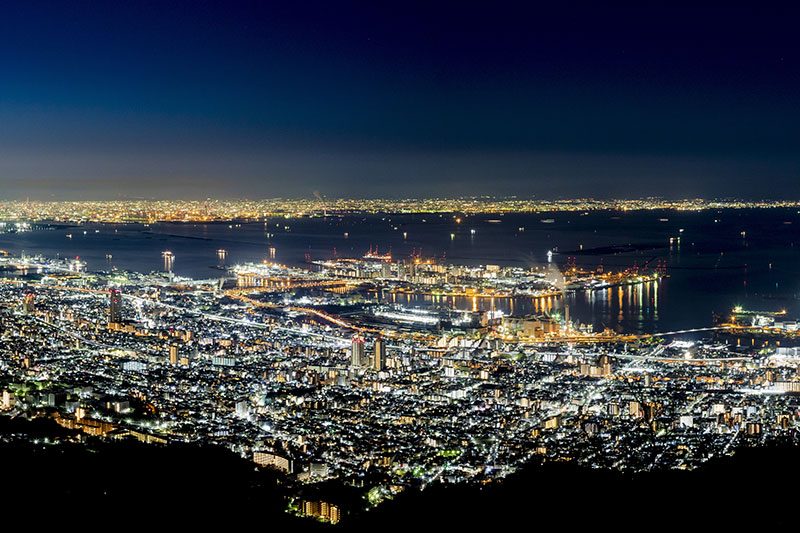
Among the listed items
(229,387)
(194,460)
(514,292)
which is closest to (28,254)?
(514,292)

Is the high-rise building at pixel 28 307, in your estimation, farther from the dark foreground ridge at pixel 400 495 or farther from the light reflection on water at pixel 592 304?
the dark foreground ridge at pixel 400 495

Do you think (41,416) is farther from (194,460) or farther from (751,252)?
(751,252)

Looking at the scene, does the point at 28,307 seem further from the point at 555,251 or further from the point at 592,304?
the point at 555,251

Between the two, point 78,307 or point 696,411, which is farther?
point 78,307

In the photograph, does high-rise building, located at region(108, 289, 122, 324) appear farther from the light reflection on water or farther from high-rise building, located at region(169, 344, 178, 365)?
the light reflection on water

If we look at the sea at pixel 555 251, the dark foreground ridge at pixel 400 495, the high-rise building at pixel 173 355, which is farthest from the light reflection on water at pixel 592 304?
the dark foreground ridge at pixel 400 495

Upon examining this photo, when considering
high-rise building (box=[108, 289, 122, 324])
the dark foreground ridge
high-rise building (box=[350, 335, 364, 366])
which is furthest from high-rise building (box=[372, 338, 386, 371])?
high-rise building (box=[108, 289, 122, 324])
